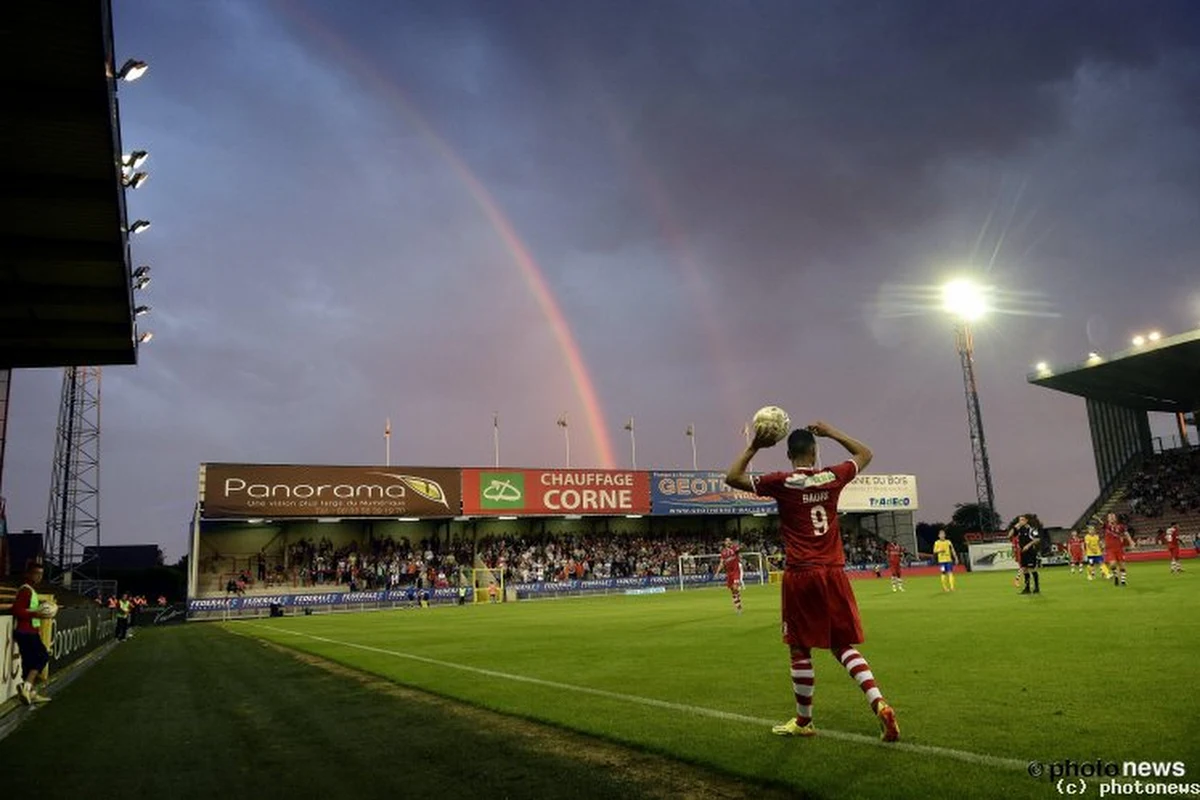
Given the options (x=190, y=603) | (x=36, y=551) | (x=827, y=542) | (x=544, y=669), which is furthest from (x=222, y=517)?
(x=827, y=542)

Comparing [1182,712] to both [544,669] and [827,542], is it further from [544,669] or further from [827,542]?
[544,669]

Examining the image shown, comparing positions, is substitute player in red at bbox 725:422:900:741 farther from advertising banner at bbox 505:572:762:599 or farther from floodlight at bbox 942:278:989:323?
floodlight at bbox 942:278:989:323

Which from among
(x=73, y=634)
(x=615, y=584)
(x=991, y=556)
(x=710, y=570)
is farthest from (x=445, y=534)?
(x=73, y=634)

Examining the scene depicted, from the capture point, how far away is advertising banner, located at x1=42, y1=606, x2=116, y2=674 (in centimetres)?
1580

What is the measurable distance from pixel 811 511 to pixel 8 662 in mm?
12301

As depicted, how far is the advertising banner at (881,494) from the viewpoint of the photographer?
68.6 meters

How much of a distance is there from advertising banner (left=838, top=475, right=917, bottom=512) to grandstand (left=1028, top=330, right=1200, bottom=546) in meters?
13.8

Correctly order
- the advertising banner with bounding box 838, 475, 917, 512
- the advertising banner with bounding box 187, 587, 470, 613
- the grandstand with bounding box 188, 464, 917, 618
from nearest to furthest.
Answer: the advertising banner with bounding box 187, 587, 470, 613, the grandstand with bounding box 188, 464, 917, 618, the advertising banner with bounding box 838, 475, 917, 512

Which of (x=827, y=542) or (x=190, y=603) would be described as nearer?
(x=827, y=542)

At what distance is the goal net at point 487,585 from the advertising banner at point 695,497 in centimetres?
1444

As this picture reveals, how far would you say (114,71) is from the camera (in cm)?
1359

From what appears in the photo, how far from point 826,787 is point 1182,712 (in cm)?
345

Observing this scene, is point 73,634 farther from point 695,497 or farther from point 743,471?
point 695,497

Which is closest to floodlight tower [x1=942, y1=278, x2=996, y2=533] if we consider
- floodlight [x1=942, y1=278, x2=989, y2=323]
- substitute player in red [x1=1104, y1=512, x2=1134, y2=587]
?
floodlight [x1=942, y1=278, x2=989, y2=323]
